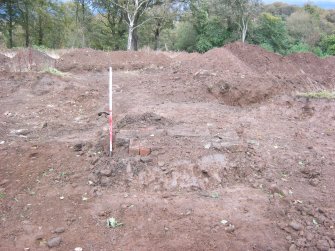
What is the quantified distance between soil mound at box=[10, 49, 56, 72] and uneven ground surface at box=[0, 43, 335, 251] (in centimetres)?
275

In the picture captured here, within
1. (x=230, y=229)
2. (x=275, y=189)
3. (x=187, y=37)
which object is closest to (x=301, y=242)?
(x=230, y=229)

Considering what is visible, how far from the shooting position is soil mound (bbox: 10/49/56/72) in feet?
39.3

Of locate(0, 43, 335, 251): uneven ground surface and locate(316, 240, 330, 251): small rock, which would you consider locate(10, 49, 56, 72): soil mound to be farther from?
locate(316, 240, 330, 251): small rock

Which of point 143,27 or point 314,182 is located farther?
point 143,27

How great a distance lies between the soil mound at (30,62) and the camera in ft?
39.3

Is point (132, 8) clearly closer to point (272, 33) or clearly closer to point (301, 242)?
point (272, 33)

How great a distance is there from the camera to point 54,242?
3611 mm

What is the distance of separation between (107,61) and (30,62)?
301 cm

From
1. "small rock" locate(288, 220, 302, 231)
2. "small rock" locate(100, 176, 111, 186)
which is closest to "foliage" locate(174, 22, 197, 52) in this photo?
"small rock" locate(100, 176, 111, 186)

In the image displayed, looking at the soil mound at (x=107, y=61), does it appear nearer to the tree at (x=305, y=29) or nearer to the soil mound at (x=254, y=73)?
the soil mound at (x=254, y=73)

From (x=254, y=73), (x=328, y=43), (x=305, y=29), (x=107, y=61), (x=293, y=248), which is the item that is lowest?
(x=293, y=248)

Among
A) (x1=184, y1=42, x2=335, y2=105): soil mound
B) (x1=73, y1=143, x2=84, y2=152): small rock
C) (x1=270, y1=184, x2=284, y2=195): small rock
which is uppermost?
(x1=184, y1=42, x2=335, y2=105): soil mound

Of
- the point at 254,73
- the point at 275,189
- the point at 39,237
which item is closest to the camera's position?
the point at 39,237

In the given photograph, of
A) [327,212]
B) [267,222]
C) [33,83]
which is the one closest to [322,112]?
[327,212]
